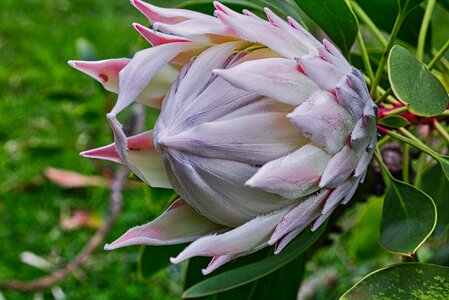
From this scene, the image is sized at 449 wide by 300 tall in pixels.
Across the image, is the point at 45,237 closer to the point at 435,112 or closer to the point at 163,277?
the point at 163,277

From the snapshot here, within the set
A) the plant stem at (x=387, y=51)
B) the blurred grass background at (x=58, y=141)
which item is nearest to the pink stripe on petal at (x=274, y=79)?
the plant stem at (x=387, y=51)

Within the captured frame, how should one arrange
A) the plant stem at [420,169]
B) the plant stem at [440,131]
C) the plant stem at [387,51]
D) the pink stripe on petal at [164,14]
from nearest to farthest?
the pink stripe on petal at [164,14], the plant stem at [387,51], the plant stem at [440,131], the plant stem at [420,169]

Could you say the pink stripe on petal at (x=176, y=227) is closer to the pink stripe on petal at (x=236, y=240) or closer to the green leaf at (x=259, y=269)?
the pink stripe on petal at (x=236, y=240)

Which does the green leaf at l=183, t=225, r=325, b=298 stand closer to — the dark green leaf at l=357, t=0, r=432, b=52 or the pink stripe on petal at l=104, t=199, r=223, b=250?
the pink stripe on petal at l=104, t=199, r=223, b=250

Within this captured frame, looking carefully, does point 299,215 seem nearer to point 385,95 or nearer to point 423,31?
point 385,95

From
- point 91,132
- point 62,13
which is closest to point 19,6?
point 62,13
